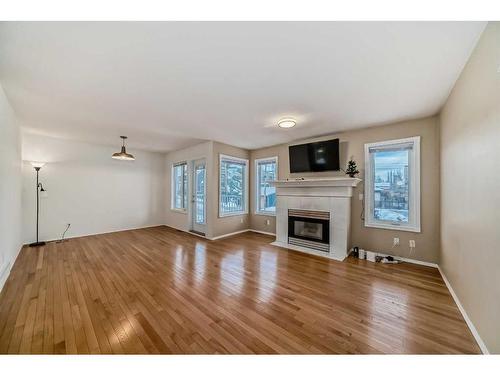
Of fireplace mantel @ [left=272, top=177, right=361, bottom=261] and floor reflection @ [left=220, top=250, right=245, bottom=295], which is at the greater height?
fireplace mantel @ [left=272, top=177, right=361, bottom=261]

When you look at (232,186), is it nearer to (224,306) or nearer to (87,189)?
(224,306)

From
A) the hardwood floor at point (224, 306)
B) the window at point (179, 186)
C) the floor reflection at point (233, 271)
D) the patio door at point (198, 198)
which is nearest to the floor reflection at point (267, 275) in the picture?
the hardwood floor at point (224, 306)

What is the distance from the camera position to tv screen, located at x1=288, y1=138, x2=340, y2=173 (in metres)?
3.88

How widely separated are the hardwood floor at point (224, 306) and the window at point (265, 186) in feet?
6.79

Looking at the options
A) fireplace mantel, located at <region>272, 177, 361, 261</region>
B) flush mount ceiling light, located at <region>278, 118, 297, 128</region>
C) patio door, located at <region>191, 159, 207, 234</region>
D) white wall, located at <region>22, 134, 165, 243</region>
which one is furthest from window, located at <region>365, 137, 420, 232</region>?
white wall, located at <region>22, 134, 165, 243</region>

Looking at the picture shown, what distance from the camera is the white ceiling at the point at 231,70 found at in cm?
139

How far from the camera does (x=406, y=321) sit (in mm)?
1787

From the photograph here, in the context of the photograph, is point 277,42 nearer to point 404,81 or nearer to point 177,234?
point 404,81

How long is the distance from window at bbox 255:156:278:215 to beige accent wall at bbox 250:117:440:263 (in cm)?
135

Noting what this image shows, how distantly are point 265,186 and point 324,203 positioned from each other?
79.8 inches

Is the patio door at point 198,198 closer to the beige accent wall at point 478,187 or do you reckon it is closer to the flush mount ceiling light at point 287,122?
the flush mount ceiling light at point 287,122

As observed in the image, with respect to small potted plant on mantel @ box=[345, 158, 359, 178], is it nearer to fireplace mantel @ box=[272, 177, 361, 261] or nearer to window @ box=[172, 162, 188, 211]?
fireplace mantel @ box=[272, 177, 361, 261]
